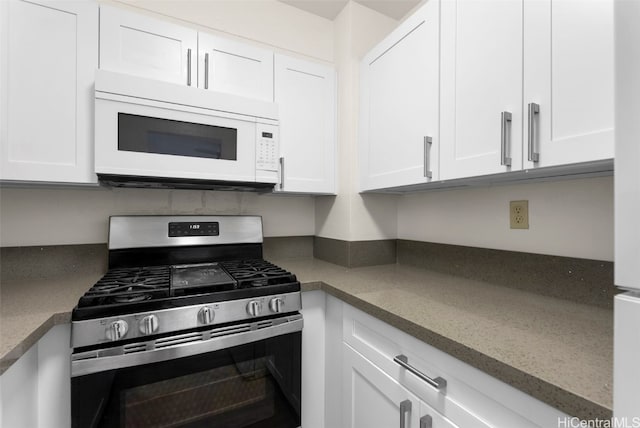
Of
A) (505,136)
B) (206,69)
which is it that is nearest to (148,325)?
(206,69)

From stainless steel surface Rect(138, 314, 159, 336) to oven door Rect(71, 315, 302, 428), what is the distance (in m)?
0.05

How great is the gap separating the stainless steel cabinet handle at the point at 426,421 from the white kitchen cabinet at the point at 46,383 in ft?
3.68

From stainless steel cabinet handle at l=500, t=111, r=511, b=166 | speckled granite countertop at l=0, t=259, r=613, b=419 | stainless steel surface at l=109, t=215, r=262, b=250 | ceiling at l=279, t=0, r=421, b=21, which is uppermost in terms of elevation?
ceiling at l=279, t=0, r=421, b=21

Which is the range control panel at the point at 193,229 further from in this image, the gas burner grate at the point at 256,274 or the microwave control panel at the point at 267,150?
the microwave control panel at the point at 267,150

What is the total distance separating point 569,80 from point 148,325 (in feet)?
4.88

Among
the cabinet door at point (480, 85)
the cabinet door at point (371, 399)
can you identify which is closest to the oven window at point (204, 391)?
the cabinet door at point (371, 399)

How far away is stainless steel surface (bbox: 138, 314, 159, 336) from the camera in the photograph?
0.99m

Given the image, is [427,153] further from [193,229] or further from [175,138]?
[193,229]

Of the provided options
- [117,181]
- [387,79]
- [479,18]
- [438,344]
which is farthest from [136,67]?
[438,344]

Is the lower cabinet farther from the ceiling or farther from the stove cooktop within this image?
the ceiling

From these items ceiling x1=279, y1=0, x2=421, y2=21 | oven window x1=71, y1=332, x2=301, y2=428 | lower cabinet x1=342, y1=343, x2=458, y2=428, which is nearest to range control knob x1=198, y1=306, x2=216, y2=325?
oven window x1=71, y1=332, x2=301, y2=428

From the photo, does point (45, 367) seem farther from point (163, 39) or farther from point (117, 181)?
point (163, 39)

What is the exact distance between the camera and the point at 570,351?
686 millimetres

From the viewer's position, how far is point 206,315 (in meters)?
1.07
